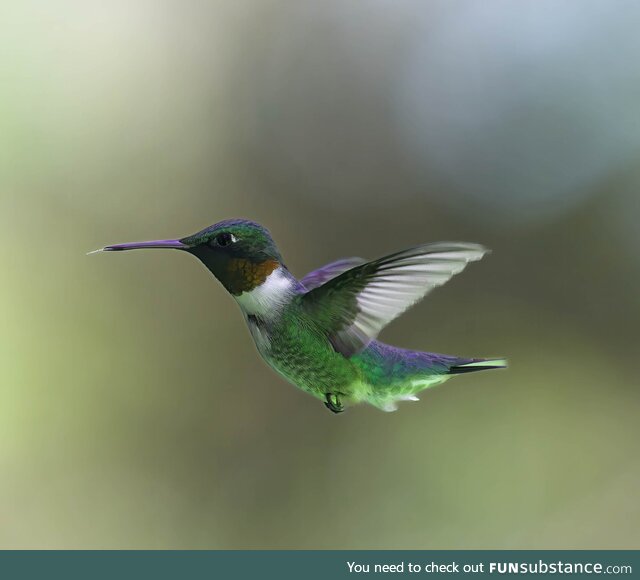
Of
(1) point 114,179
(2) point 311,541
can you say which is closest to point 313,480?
(2) point 311,541

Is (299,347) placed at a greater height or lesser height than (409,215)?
greater

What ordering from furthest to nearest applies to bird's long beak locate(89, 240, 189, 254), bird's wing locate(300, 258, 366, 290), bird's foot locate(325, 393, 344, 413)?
bird's wing locate(300, 258, 366, 290) < bird's foot locate(325, 393, 344, 413) < bird's long beak locate(89, 240, 189, 254)

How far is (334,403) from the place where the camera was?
494mm

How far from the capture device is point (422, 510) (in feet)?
6.81

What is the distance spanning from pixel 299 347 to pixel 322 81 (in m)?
2.01

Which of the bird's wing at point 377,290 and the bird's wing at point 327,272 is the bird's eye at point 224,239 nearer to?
the bird's wing at point 377,290

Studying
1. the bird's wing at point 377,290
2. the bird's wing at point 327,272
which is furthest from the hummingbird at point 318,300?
the bird's wing at point 327,272

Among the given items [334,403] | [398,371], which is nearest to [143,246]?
[334,403]

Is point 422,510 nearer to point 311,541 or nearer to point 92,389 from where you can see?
point 311,541

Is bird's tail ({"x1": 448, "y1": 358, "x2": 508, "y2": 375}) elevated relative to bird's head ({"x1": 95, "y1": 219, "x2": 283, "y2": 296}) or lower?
lower

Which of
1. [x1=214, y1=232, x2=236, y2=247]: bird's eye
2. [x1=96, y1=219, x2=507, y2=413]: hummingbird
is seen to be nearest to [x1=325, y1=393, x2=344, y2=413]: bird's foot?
[x1=96, y1=219, x2=507, y2=413]: hummingbird

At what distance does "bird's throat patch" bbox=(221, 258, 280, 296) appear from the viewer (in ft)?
1.49

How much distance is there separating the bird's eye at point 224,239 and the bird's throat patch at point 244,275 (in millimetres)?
12

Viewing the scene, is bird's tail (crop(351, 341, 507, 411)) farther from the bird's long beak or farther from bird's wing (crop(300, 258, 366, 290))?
the bird's long beak
